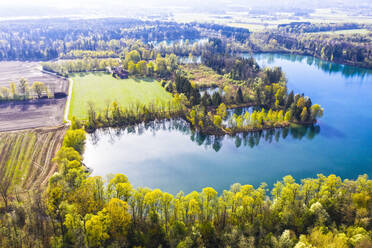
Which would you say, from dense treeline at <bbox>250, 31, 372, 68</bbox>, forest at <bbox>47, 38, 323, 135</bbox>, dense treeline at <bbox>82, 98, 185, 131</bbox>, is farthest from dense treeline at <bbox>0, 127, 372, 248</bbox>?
dense treeline at <bbox>250, 31, 372, 68</bbox>

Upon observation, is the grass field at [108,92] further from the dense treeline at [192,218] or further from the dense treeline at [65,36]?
the dense treeline at [65,36]

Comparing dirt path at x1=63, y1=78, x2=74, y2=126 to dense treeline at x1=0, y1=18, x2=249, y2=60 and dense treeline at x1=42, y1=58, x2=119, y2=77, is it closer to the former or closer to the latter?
dense treeline at x1=42, y1=58, x2=119, y2=77

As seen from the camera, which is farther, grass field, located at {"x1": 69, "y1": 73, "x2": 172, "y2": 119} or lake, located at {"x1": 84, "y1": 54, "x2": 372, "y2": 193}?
grass field, located at {"x1": 69, "y1": 73, "x2": 172, "y2": 119}

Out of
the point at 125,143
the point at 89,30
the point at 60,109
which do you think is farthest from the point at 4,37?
the point at 125,143

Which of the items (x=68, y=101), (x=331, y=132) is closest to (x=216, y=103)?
(x=331, y=132)

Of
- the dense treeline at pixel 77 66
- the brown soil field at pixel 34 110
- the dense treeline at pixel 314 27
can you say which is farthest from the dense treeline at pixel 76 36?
the dense treeline at pixel 314 27

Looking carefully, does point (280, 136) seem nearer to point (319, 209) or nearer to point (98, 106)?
point (319, 209)
